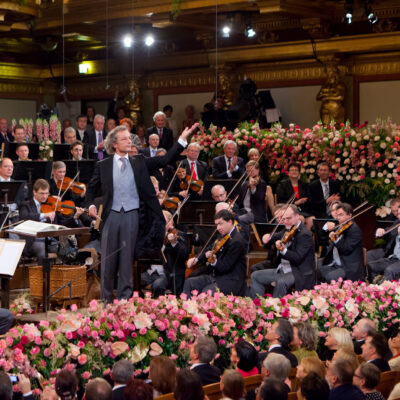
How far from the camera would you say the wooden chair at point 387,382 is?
4.66 m

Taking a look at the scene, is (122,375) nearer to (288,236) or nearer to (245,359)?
(245,359)

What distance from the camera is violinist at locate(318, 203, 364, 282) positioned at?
7742 millimetres

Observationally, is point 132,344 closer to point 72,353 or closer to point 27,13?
point 72,353

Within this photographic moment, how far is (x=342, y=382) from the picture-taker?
4.32 metres

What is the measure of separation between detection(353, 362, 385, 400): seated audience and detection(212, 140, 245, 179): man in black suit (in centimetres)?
576

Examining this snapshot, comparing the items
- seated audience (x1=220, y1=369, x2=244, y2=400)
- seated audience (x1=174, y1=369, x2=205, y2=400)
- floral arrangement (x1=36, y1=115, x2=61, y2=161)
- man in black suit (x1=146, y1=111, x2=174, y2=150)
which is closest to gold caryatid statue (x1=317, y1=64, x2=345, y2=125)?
man in black suit (x1=146, y1=111, x2=174, y2=150)

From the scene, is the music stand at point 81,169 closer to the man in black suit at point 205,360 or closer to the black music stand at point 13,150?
the black music stand at point 13,150

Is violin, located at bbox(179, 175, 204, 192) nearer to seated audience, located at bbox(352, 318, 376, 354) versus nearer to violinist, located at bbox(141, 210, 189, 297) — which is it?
violinist, located at bbox(141, 210, 189, 297)

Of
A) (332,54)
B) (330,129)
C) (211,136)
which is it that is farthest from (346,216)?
(332,54)

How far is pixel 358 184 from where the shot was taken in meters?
9.46

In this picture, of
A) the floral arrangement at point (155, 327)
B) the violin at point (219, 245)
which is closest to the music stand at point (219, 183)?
the violin at point (219, 245)

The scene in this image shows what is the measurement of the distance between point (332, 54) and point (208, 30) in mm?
2413

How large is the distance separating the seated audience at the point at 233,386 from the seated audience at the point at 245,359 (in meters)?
0.61

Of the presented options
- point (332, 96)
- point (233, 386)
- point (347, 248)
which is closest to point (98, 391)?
point (233, 386)
